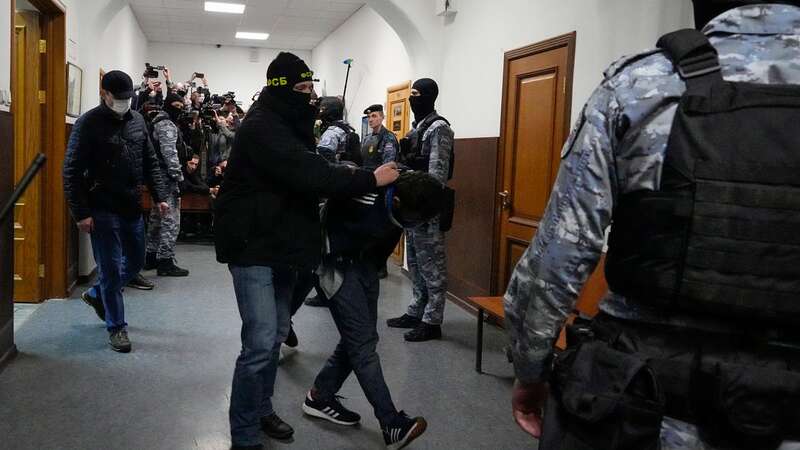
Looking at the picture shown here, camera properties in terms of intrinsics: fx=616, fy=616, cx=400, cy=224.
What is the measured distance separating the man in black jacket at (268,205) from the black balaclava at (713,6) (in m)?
1.19

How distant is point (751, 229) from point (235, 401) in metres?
1.86

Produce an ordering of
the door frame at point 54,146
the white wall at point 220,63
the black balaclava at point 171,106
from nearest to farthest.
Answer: the door frame at point 54,146, the black balaclava at point 171,106, the white wall at point 220,63

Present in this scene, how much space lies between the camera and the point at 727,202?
3.30 ft

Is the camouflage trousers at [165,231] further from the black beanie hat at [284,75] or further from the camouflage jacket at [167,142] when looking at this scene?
the black beanie hat at [284,75]

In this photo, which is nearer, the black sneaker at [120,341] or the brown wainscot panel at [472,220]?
the black sneaker at [120,341]

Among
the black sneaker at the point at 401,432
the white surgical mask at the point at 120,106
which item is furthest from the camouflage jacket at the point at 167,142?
the black sneaker at the point at 401,432

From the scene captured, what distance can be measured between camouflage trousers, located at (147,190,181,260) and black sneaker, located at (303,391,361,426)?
3.53 meters

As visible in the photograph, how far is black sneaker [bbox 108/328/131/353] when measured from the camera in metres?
3.47

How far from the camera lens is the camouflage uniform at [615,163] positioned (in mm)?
1030

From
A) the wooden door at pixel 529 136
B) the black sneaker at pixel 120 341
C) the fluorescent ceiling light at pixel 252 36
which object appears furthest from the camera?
the fluorescent ceiling light at pixel 252 36

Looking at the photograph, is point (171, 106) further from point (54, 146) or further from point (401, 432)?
point (401, 432)

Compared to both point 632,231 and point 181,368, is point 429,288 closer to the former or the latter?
point 181,368

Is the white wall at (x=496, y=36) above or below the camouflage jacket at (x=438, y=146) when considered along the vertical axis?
above

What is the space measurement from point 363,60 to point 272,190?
22.5 feet
